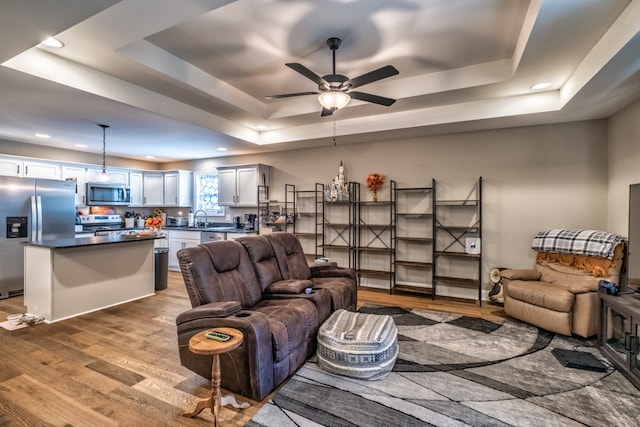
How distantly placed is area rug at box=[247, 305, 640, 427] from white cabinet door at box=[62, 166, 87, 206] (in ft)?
19.7

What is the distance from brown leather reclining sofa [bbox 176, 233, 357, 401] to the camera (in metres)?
2.24

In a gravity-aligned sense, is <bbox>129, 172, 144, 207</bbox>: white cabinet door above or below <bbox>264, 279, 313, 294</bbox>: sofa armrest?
above

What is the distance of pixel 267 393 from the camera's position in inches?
90.7

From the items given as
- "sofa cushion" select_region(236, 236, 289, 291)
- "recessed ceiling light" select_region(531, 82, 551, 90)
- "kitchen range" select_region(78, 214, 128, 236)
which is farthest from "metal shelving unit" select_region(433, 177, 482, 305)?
"kitchen range" select_region(78, 214, 128, 236)

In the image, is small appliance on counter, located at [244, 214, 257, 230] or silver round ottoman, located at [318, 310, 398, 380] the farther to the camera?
small appliance on counter, located at [244, 214, 257, 230]

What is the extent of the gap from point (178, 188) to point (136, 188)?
1.04 metres

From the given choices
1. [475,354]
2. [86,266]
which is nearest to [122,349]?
[86,266]

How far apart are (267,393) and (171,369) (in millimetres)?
946

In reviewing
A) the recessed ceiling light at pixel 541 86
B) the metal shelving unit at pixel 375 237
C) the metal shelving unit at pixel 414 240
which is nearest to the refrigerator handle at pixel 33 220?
the metal shelving unit at pixel 375 237

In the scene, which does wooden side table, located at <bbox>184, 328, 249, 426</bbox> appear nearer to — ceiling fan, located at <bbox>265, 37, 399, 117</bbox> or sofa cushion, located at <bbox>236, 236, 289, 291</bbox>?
sofa cushion, located at <bbox>236, 236, 289, 291</bbox>

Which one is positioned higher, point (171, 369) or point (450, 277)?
point (450, 277)

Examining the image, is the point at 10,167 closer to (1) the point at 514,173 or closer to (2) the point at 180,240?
(2) the point at 180,240

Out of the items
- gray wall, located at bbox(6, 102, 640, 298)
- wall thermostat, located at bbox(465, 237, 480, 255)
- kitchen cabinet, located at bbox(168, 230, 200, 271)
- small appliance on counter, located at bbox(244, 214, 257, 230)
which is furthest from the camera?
small appliance on counter, located at bbox(244, 214, 257, 230)

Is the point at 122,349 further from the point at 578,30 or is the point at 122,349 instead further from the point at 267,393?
the point at 578,30
